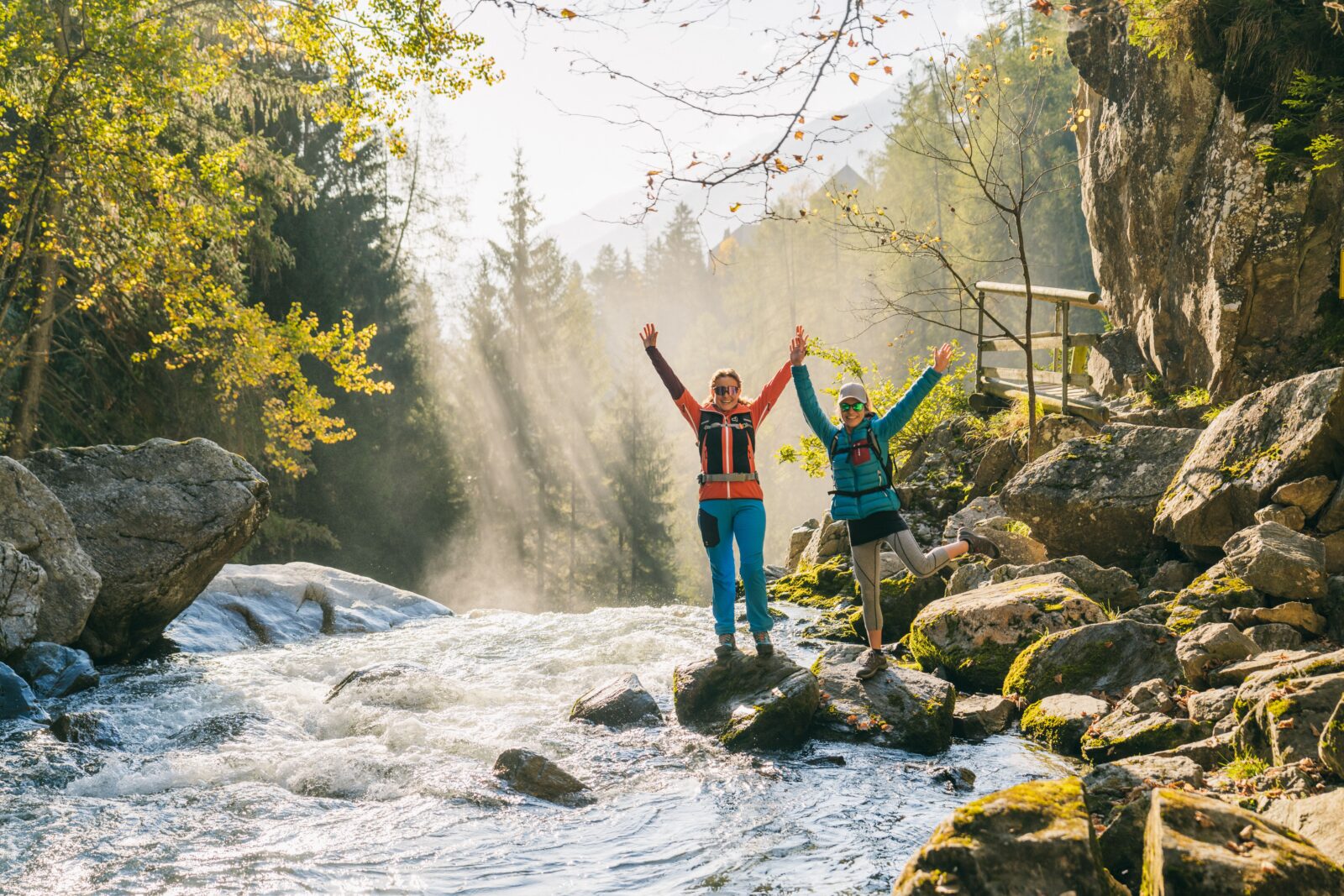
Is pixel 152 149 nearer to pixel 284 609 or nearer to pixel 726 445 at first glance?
pixel 284 609

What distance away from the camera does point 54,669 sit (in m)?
8.21

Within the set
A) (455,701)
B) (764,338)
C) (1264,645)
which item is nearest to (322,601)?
(455,701)

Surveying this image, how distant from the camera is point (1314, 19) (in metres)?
9.53

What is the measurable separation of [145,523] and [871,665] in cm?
773

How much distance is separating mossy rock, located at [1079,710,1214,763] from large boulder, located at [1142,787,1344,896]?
2325mm

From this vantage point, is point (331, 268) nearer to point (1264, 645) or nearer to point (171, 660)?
Answer: point (171, 660)

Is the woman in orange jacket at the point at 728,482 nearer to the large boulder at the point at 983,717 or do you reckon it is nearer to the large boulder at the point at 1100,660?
the large boulder at the point at 983,717

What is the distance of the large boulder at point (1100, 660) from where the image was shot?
6.41 metres

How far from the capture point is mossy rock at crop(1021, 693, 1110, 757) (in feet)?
19.4

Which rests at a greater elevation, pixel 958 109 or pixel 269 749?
pixel 958 109

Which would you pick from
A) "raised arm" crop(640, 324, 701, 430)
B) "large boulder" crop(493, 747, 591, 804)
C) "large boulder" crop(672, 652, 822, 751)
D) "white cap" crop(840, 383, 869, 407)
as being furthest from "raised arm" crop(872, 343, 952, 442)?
"large boulder" crop(493, 747, 591, 804)

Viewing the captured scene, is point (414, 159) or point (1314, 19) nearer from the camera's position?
point (1314, 19)

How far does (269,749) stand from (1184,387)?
1085 cm

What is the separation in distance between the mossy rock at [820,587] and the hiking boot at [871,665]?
15.6 feet
